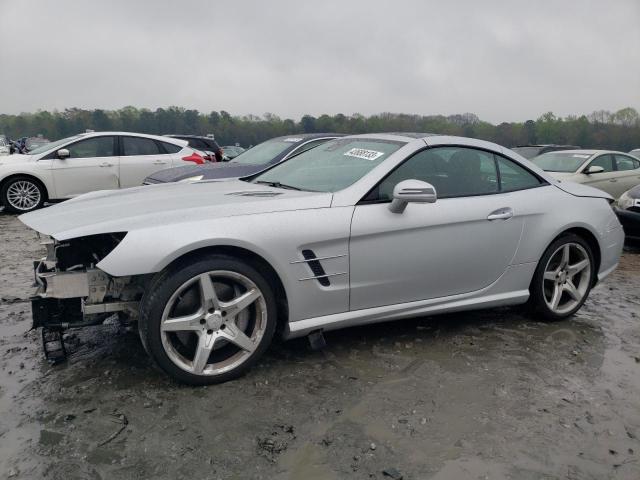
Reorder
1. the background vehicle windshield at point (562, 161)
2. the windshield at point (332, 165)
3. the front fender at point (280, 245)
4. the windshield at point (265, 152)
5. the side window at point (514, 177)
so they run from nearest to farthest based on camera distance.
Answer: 1. the front fender at point (280, 245)
2. the windshield at point (332, 165)
3. the side window at point (514, 177)
4. the windshield at point (265, 152)
5. the background vehicle windshield at point (562, 161)

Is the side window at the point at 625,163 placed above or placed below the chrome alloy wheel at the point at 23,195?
above

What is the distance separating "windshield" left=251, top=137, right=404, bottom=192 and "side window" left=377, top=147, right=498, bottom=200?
18 centimetres

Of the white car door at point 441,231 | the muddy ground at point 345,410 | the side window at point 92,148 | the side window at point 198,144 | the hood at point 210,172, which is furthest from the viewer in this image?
the side window at point 198,144

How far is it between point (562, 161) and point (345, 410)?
32.6 ft

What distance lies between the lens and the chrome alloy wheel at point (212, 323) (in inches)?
115

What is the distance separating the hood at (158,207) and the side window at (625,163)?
1020 cm

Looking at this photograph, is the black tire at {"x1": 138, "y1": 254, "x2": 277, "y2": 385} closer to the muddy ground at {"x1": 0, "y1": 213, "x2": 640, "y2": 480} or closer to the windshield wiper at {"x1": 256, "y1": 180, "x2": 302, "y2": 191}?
the muddy ground at {"x1": 0, "y1": 213, "x2": 640, "y2": 480}

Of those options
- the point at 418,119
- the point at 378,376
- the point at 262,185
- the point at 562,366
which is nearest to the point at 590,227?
the point at 562,366

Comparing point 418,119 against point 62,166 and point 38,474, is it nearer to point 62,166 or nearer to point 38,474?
point 62,166

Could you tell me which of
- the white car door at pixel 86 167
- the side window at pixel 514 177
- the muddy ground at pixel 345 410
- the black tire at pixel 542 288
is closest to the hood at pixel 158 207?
the muddy ground at pixel 345 410

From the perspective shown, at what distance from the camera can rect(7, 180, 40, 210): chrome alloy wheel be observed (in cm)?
955

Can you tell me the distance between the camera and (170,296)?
9.32ft

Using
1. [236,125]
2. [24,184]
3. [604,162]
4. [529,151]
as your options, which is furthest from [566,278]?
[236,125]

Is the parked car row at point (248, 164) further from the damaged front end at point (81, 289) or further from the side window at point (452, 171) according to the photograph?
the damaged front end at point (81, 289)
